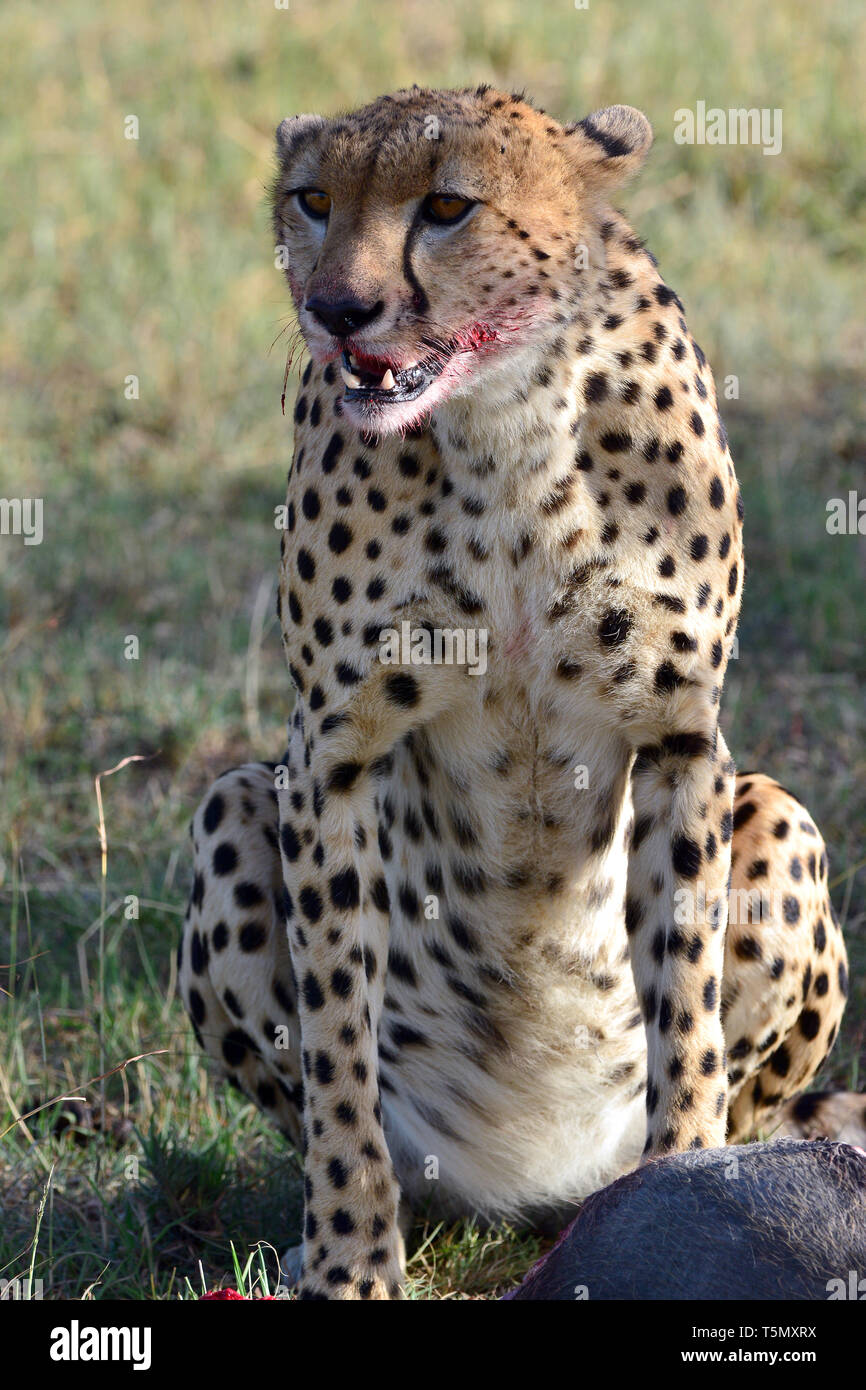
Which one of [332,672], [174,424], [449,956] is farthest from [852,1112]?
[174,424]

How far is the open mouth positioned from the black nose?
0.24ft

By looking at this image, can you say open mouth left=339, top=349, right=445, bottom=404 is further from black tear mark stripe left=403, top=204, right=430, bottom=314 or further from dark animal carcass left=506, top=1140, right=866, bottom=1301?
dark animal carcass left=506, top=1140, right=866, bottom=1301

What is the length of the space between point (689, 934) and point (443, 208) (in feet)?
3.73

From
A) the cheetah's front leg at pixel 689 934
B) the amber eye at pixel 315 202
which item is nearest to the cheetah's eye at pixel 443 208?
the amber eye at pixel 315 202

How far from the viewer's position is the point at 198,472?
20.1ft

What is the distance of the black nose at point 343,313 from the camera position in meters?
2.25

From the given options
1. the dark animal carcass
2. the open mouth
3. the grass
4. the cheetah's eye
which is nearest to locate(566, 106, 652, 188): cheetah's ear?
the cheetah's eye

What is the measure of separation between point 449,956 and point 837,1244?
99 centimetres

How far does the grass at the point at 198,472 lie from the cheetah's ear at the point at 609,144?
1630mm

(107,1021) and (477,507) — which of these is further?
(107,1021)

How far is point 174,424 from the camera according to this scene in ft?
21.0

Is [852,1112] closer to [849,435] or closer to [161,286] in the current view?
[849,435]

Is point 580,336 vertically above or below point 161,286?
below
